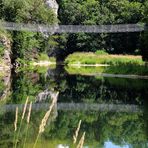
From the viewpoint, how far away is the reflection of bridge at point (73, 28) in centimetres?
4319

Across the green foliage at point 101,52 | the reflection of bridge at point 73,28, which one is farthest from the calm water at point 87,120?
the green foliage at point 101,52

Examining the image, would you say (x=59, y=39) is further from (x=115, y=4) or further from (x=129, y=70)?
(x=129, y=70)

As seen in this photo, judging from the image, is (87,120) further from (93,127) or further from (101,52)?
(101,52)

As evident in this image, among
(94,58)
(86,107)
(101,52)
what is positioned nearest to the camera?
(86,107)

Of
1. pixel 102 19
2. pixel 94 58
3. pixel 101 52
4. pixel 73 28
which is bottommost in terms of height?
pixel 94 58

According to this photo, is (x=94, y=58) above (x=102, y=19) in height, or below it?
below

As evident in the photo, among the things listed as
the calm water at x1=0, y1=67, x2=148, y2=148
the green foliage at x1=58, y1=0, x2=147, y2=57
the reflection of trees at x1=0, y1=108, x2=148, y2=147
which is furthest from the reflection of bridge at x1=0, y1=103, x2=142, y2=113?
the green foliage at x1=58, y1=0, x2=147, y2=57

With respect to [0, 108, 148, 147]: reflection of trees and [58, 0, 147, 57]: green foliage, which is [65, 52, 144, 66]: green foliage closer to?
[58, 0, 147, 57]: green foliage

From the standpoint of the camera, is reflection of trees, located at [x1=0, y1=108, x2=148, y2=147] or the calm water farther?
reflection of trees, located at [x1=0, y1=108, x2=148, y2=147]

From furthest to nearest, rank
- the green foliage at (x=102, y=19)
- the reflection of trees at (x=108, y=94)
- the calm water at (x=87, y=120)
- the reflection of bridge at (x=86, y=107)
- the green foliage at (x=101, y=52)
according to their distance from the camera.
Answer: the green foliage at (x=102, y=19), the green foliage at (x=101, y=52), the reflection of trees at (x=108, y=94), the reflection of bridge at (x=86, y=107), the calm water at (x=87, y=120)

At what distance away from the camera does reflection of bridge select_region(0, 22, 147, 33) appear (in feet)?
142

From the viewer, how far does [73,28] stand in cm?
6156

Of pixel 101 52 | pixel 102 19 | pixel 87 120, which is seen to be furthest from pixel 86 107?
pixel 102 19

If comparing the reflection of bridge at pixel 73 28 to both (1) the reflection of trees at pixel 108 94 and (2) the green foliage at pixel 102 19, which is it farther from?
(1) the reflection of trees at pixel 108 94
